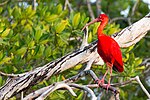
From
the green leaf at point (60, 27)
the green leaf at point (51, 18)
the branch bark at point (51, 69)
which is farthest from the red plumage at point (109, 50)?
the green leaf at point (51, 18)

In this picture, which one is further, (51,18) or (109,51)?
(51,18)

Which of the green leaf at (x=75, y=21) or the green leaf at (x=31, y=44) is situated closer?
the green leaf at (x=31, y=44)

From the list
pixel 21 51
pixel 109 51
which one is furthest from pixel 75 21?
pixel 109 51

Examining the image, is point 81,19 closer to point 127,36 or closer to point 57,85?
point 127,36

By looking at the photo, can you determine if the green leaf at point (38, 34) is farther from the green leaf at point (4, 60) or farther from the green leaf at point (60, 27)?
the green leaf at point (4, 60)

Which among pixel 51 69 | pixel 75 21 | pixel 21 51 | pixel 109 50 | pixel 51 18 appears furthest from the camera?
pixel 51 18

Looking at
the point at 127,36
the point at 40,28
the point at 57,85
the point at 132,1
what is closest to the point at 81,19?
the point at 40,28

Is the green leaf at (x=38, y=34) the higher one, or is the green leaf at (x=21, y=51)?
the green leaf at (x=38, y=34)

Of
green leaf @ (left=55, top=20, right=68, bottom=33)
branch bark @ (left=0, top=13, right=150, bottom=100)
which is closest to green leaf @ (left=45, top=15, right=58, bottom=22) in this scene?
green leaf @ (left=55, top=20, right=68, bottom=33)

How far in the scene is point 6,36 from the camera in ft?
17.3

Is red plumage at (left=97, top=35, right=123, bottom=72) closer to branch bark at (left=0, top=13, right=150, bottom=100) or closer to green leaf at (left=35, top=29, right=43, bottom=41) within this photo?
branch bark at (left=0, top=13, right=150, bottom=100)

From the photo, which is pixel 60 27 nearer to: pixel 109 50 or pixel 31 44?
pixel 31 44

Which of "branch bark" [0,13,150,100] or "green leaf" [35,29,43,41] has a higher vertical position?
"green leaf" [35,29,43,41]

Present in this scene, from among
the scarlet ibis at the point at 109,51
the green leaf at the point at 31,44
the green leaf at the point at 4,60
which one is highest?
the green leaf at the point at 4,60
